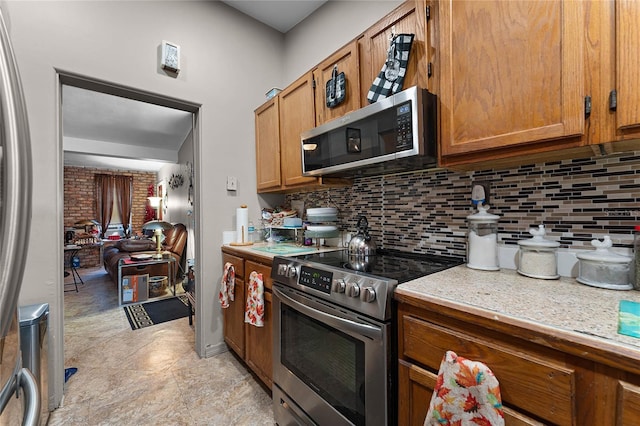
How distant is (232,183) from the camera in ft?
7.61

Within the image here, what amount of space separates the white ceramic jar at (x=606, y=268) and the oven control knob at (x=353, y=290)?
782mm

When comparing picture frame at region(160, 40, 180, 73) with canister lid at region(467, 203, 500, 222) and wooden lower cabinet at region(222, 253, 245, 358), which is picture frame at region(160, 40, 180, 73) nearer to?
wooden lower cabinet at region(222, 253, 245, 358)

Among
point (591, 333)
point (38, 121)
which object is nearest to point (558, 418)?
point (591, 333)

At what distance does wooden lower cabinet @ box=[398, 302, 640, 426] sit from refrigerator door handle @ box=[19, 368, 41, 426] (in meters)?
0.91

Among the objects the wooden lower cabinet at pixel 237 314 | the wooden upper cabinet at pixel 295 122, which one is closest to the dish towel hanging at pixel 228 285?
the wooden lower cabinet at pixel 237 314

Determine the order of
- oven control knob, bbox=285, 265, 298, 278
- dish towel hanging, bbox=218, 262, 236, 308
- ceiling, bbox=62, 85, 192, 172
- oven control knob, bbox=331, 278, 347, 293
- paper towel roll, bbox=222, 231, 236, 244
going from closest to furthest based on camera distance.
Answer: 1. oven control knob, bbox=331, 278, 347, 293
2. oven control knob, bbox=285, 265, 298, 278
3. dish towel hanging, bbox=218, 262, 236, 308
4. paper towel roll, bbox=222, 231, 236, 244
5. ceiling, bbox=62, 85, 192, 172

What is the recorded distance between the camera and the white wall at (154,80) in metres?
1.58

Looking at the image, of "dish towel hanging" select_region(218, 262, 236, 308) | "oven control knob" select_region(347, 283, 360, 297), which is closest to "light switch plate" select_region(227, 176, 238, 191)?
"dish towel hanging" select_region(218, 262, 236, 308)

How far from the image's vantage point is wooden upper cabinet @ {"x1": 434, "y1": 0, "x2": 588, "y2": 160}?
0.85 metres

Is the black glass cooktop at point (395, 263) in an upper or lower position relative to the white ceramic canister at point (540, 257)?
lower

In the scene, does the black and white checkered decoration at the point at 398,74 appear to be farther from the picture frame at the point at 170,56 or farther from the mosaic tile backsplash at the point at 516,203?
the picture frame at the point at 170,56

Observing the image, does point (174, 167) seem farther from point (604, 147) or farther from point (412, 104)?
point (604, 147)

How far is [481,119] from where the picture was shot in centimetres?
105

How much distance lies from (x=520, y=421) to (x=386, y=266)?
0.70 m
